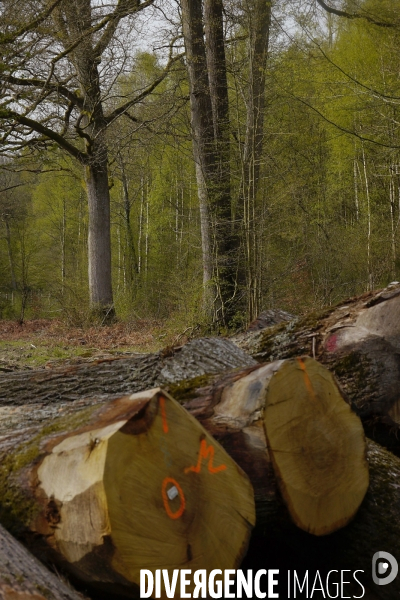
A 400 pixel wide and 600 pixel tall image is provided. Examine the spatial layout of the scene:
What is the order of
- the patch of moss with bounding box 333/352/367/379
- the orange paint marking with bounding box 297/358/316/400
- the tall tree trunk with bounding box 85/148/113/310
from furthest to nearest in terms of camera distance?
the tall tree trunk with bounding box 85/148/113/310
the patch of moss with bounding box 333/352/367/379
the orange paint marking with bounding box 297/358/316/400

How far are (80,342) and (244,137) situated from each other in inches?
187

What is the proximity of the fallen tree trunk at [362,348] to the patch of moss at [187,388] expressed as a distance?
103 centimetres

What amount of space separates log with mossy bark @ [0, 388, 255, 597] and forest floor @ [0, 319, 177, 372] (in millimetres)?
5165

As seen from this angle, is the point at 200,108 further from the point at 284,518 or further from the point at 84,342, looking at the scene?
the point at 284,518

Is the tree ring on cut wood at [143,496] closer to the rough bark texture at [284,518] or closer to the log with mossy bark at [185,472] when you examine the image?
the log with mossy bark at [185,472]

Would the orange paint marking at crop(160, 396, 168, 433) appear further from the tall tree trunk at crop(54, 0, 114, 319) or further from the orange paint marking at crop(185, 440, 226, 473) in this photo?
the tall tree trunk at crop(54, 0, 114, 319)

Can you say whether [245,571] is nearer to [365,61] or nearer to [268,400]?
[268,400]

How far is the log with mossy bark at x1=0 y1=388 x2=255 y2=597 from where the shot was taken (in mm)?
1986

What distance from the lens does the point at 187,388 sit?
2.98 m

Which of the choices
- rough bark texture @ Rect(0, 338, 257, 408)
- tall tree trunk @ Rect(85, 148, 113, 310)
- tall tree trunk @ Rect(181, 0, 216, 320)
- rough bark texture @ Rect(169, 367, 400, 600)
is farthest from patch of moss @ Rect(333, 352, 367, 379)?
tall tree trunk @ Rect(85, 148, 113, 310)

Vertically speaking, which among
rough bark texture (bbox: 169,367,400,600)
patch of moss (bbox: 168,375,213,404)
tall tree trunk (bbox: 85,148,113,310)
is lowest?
rough bark texture (bbox: 169,367,400,600)

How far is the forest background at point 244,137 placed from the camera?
9.40 m

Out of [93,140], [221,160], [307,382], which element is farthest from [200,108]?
[307,382]

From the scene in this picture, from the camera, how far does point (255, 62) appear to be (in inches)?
358
